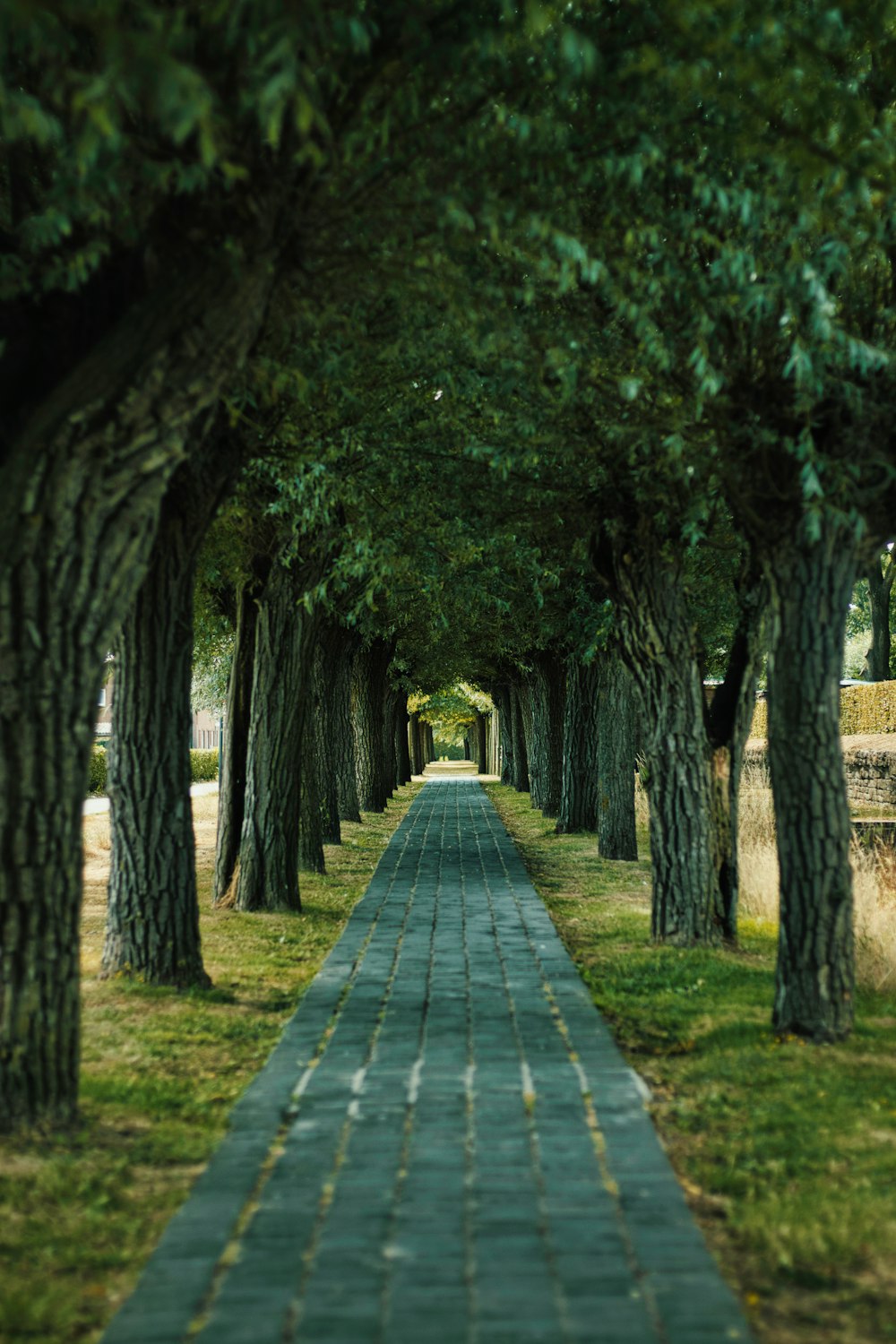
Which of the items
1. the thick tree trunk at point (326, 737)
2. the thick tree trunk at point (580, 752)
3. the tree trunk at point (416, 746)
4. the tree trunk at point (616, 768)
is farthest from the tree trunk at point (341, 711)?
the tree trunk at point (416, 746)

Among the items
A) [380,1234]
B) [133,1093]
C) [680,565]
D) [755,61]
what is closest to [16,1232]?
[380,1234]

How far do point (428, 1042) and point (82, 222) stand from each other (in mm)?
4576

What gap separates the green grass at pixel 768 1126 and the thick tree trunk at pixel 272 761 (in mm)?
3339

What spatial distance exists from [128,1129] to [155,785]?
3.44 meters

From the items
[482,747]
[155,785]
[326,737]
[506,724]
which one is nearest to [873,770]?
[326,737]

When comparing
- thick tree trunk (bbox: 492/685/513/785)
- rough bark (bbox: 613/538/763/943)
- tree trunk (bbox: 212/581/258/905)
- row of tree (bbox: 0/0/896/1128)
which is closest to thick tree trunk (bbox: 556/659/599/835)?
tree trunk (bbox: 212/581/258/905)

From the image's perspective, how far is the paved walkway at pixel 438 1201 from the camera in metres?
3.47

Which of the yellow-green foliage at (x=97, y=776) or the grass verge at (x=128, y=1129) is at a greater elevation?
the yellow-green foliage at (x=97, y=776)

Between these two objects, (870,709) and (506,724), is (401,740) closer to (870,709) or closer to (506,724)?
(506,724)

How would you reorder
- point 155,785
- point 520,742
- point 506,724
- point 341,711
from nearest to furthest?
1. point 155,785
2. point 341,711
3. point 520,742
4. point 506,724

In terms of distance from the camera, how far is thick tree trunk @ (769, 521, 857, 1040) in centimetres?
689

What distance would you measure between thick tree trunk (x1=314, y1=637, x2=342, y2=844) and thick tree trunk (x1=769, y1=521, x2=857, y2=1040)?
11.0 meters

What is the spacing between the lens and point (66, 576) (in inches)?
197

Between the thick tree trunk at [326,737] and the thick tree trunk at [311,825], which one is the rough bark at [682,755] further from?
the thick tree trunk at [326,737]
